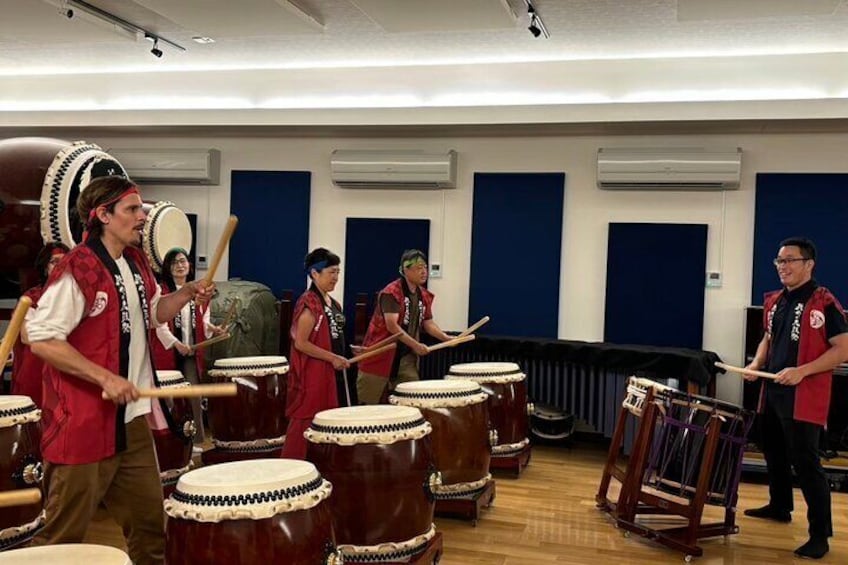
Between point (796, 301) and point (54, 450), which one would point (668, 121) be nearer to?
point (796, 301)

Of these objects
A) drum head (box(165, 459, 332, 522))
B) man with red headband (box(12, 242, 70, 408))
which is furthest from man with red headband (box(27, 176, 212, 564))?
man with red headband (box(12, 242, 70, 408))

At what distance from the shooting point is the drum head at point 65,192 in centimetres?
299

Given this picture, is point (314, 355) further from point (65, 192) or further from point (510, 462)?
point (510, 462)

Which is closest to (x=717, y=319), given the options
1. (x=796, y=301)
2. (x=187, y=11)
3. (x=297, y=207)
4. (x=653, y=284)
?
(x=653, y=284)

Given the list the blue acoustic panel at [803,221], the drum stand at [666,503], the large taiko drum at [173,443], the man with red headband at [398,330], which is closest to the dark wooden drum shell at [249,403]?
the man with red headband at [398,330]

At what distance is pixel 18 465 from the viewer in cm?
292

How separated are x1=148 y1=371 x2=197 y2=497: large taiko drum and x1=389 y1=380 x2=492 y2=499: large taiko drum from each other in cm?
99

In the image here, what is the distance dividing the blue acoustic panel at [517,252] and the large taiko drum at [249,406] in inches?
91.9

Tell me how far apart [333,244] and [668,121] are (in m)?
2.85

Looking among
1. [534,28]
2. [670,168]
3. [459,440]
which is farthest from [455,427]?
[670,168]

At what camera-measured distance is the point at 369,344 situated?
4.89 meters

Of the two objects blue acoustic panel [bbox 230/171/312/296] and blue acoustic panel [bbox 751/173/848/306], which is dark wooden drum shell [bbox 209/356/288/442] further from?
blue acoustic panel [bbox 751/173/848/306]

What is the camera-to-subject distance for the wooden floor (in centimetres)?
361

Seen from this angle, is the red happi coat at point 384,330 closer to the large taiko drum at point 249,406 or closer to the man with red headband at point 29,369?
the large taiko drum at point 249,406
